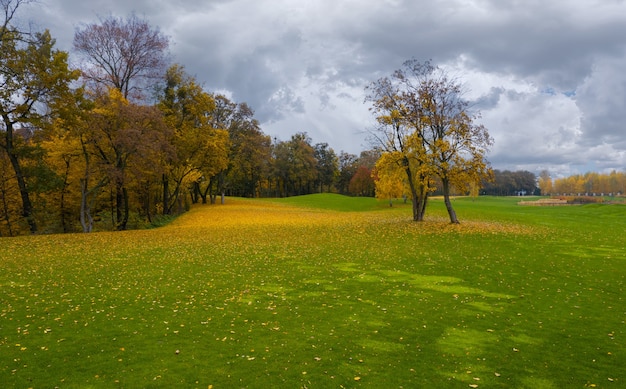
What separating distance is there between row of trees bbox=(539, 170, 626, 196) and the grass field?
190173mm

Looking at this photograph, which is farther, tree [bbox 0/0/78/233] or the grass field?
tree [bbox 0/0/78/233]

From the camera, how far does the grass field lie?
665 centimetres

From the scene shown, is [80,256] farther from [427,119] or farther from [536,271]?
[427,119]

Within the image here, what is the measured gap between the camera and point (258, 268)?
15.7 m

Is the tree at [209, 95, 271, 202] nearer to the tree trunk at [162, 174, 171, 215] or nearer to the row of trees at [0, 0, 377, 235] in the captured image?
the row of trees at [0, 0, 377, 235]

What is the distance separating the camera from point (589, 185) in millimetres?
179250

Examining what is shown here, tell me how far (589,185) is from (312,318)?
215333mm

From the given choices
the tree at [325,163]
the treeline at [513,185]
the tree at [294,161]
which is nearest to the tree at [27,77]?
the tree at [294,161]

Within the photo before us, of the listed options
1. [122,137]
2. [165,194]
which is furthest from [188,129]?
[122,137]

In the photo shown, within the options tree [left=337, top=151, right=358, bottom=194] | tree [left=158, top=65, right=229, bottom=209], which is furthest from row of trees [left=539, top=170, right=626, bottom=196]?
tree [left=158, top=65, right=229, bottom=209]

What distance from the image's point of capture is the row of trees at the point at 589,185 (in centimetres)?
16962

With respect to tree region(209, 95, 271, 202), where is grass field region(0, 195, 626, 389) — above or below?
below

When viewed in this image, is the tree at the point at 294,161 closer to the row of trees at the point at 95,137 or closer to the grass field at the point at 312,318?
the row of trees at the point at 95,137

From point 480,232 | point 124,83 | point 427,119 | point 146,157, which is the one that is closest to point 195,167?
point 124,83
